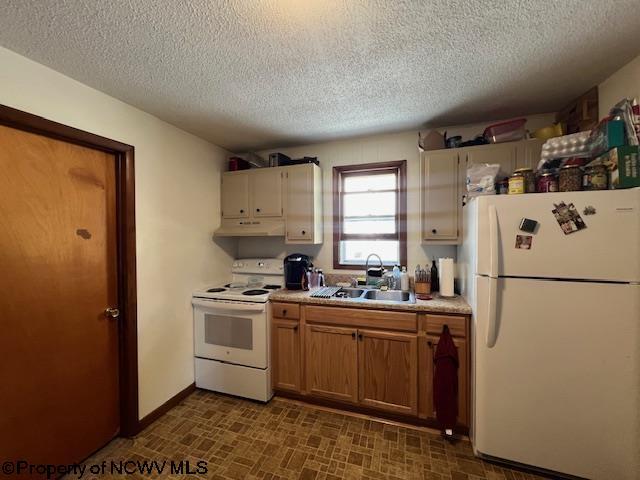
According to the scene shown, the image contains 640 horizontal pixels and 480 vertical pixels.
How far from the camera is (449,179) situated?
2.22 meters

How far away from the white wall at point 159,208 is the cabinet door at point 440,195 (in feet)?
6.96

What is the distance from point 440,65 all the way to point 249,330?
7.83 ft

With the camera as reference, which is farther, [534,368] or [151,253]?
[151,253]

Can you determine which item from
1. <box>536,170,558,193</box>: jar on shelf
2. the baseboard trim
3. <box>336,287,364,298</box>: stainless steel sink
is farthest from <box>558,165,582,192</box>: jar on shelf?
the baseboard trim

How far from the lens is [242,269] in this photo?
9.89 feet

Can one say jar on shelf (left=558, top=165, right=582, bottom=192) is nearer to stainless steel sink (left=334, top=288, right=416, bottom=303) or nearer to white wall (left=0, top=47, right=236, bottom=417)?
stainless steel sink (left=334, top=288, right=416, bottom=303)

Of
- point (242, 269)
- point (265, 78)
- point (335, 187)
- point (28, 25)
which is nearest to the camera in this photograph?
point (28, 25)

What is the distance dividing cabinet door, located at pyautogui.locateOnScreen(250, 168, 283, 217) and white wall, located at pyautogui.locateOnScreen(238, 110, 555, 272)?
1.36ft

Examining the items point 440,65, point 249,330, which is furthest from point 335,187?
point 249,330

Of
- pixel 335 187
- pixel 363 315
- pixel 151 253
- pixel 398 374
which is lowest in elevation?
pixel 398 374

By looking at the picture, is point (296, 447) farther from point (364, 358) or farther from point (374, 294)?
point (374, 294)

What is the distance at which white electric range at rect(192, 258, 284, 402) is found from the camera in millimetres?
2303

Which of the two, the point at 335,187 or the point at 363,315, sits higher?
the point at 335,187

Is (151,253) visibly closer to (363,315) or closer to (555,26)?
(363,315)
